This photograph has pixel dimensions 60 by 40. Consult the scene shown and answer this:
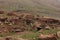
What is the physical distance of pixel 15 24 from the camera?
40062mm

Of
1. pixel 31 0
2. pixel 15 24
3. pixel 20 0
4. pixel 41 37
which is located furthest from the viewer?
pixel 31 0

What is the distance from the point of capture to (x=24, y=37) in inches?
1286

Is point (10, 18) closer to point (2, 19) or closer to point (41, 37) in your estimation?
point (2, 19)

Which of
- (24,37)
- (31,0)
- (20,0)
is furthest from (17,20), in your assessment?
(31,0)

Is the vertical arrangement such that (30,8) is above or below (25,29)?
below

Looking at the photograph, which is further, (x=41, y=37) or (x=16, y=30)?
(x=16, y=30)

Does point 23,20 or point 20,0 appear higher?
point 23,20

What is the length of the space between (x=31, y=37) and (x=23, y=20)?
987 cm

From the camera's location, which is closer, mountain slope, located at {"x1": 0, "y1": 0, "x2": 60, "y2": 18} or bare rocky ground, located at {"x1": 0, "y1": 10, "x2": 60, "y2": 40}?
bare rocky ground, located at {"x1": 0, "y1": 10, "x2": 60, "y2": 40}

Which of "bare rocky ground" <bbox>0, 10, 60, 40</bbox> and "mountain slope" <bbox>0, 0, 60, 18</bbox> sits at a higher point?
"bare rocky ground" <bbox>0, 10, 60, 40</bbox>

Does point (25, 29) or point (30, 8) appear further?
point (30, 8)

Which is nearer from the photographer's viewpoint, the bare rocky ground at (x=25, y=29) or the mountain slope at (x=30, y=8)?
the bare rocky ground at (x=25, y=29)

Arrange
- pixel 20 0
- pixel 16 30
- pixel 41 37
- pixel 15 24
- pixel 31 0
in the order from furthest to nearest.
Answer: pixel 31 0
pixel 20 0
pixel 15 24
pixel 16 30
pixel 41 37

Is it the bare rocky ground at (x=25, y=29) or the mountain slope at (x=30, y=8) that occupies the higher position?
the bare rocky ground at (x=25, y=29)
